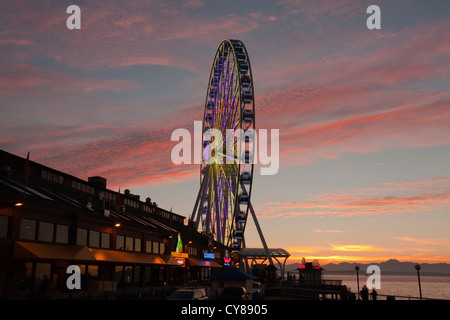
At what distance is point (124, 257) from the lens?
40594mm

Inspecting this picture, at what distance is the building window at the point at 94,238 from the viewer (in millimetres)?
38031

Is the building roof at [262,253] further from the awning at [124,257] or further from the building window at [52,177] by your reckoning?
the building window at [52,177]

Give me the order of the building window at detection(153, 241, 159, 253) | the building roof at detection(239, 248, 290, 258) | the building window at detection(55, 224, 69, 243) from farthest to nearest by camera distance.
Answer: the building roof at detection(239, 248, 290, 258) < the building window at detection(153, 241, 159, 253) < the building window at detection(55, 224, 69, 243)

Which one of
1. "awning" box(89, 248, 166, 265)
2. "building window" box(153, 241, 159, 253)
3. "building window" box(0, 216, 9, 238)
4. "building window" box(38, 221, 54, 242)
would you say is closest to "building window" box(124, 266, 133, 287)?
"awning" box(89, 248, 166, 265)

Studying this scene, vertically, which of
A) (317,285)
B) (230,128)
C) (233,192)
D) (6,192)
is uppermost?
(230,128)

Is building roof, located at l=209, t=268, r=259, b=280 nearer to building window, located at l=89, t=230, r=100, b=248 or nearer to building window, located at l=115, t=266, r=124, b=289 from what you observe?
building window, located at l=115, t=266, r=124, b=289

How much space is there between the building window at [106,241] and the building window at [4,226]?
37.9 feet

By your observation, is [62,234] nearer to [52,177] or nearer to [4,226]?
[4,226]

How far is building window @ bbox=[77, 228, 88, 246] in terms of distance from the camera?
119 ft

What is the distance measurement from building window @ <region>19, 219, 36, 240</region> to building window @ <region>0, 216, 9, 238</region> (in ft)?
3.87

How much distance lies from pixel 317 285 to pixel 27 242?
57.8m
